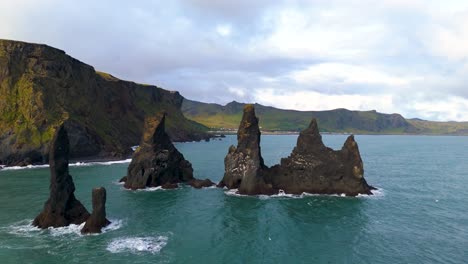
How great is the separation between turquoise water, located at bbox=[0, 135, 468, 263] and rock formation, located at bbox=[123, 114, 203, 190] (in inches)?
189

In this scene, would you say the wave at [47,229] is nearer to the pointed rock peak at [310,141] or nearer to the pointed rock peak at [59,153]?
the pointed rock peak at [59,153]

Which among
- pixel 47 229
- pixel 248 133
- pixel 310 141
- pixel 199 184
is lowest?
pixel 47 229

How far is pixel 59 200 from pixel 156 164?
108 feet

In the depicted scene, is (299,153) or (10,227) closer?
(10,227)

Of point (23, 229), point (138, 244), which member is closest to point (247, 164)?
point (138, 244)

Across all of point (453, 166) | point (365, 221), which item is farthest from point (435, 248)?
point (453, 166)

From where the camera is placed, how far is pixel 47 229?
54.3 meters

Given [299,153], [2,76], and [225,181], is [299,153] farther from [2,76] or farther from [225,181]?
[2,76]

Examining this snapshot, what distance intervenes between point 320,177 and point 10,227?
58.0 metres

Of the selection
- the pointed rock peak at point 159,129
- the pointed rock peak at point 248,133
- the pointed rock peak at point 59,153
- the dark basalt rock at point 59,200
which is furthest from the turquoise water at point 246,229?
the pointed rock peak at point 159,129

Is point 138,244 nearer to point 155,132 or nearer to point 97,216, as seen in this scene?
point 97,216

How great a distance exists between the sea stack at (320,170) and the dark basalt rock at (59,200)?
4255cm

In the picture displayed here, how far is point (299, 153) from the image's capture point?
274 ft

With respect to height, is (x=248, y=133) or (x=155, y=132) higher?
(x=155, y=132)
